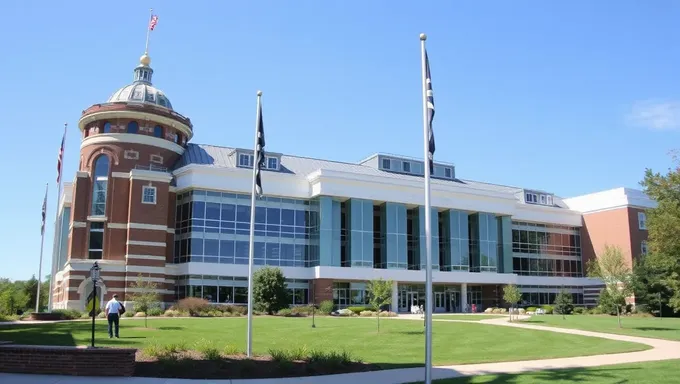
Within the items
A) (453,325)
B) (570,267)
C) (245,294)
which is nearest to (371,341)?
(453,325)

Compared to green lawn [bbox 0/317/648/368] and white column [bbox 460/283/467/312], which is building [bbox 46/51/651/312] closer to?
white column [bbox 460/283/467/312]

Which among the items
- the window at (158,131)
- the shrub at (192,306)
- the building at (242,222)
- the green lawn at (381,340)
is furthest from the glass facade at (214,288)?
the green lawn at (381,340)

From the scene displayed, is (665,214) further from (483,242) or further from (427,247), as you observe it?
(483,242)

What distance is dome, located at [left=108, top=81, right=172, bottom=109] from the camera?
179 feet

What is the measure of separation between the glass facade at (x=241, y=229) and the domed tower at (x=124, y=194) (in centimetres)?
197

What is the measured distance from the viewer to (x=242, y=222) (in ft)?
174

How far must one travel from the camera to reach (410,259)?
61281 millimetres

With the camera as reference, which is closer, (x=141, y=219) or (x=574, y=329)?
(x=574, y=329)

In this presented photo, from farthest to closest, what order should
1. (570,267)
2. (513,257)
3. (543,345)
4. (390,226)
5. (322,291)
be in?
1. (570,267)
2. (513,257)
3. (390,226)
4. (322,291)
5. (543,345)

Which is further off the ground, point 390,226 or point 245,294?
point 390,226

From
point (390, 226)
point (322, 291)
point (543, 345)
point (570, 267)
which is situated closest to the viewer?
point (543, 345)

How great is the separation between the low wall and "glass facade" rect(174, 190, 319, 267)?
35.8 metres

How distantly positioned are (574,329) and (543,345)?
9.14m

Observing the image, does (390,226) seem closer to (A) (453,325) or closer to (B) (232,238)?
(B) (232,238)
